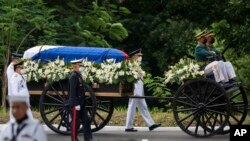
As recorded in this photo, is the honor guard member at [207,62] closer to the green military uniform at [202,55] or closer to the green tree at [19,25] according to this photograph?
the green military uniform at [202,55]

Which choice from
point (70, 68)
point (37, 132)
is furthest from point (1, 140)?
point (70, 68)

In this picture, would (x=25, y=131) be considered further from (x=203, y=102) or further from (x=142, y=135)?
(x=142, y=135)

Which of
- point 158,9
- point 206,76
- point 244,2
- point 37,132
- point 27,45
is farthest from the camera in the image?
point 158,9

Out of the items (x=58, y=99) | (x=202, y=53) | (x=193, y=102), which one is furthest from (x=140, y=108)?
(x=202, y=53)

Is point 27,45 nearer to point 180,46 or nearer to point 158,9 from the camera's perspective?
point 180,46

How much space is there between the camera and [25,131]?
8.05 m

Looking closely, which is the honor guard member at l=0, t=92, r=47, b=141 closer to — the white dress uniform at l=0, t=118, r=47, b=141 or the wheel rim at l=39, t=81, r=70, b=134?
the white dress uniform at l=0, t=118, r=47, b=141

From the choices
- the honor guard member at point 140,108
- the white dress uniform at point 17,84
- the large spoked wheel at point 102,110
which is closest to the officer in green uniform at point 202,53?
the honor guard member at point 140,108

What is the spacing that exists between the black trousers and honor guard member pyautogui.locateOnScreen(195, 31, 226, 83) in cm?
291

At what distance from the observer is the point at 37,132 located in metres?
8.10

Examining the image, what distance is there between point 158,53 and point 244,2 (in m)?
16.4

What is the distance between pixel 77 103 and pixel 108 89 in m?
1.41

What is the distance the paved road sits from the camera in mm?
15727

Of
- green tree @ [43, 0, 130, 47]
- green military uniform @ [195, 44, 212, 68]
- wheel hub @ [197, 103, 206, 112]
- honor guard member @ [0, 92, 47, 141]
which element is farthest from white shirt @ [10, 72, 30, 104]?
green tree @ [43, 0, 130, 47]
